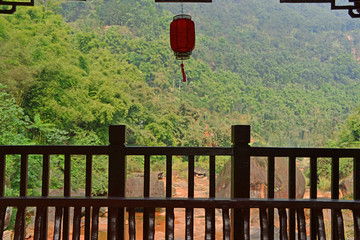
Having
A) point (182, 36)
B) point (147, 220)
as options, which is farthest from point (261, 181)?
point (147, 220)

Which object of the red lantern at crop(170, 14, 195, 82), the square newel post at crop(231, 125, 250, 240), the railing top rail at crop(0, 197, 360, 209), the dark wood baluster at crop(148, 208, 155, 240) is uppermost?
the red lantern at crop(170, 14, 195, 82)

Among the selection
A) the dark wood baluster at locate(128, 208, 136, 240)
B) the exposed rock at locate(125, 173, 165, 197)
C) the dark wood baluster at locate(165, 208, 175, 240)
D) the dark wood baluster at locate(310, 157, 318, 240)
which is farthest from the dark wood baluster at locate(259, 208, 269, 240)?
the exposed rock at locate(125, 173, 165, 197)

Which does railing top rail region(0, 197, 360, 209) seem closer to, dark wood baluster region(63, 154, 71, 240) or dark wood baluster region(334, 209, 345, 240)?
Answer: dark wood baluster region(334, 209, 345, 240)

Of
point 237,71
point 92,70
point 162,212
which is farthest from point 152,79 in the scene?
point 162,212

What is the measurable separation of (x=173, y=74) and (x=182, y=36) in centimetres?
1102

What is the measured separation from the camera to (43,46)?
9.19m

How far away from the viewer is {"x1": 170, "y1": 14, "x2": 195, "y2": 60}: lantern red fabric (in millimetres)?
2818

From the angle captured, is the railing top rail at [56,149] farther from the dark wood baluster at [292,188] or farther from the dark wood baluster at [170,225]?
the dark wood baluster at [292,188]

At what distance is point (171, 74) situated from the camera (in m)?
13.7

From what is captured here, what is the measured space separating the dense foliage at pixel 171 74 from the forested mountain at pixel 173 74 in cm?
4

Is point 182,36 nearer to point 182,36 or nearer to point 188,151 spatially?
point 182,36

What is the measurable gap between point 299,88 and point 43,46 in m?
11.2

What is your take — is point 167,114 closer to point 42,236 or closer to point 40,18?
point 40,18

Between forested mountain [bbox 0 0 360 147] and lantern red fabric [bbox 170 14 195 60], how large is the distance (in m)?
5.17
